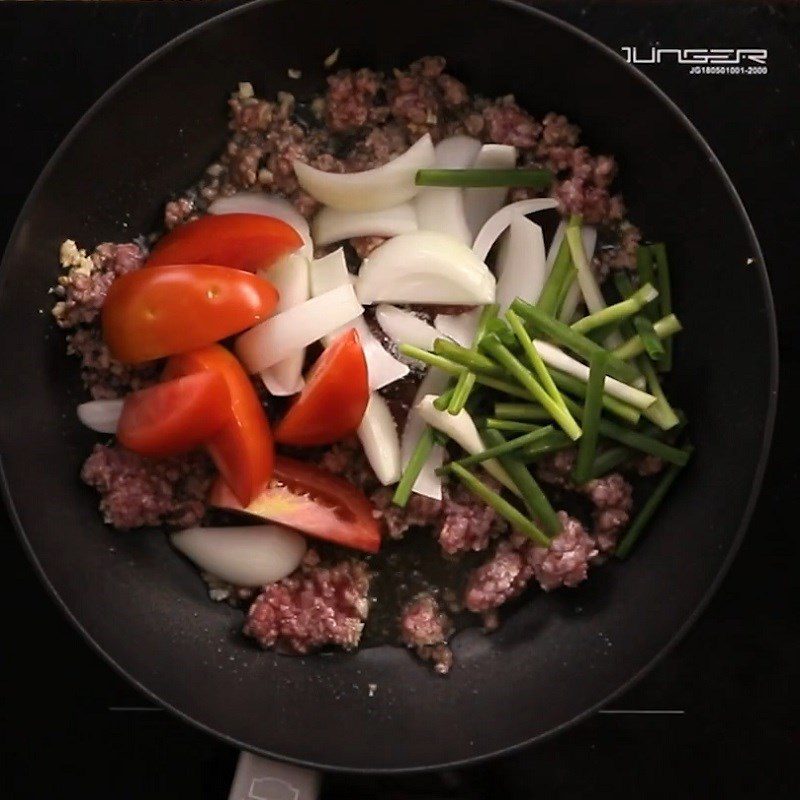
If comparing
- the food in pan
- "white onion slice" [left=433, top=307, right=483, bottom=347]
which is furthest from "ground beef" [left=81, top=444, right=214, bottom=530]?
"white onion slice" [left=433, top=307, right=483, bottom=347]

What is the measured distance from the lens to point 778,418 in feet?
4.72

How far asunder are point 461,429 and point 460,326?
0.14 meters

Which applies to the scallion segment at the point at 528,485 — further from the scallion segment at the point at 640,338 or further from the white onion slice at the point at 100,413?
the white onion slice at the point at 100,413

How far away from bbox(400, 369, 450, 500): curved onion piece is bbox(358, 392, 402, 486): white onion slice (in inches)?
0.5

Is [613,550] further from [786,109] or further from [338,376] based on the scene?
[786,109]

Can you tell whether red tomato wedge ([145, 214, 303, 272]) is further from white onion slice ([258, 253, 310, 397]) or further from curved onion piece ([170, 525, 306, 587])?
curved onion piece ([170, 525, 306, 587])

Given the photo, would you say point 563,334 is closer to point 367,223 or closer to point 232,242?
point 367,223

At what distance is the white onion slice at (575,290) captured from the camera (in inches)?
54.4

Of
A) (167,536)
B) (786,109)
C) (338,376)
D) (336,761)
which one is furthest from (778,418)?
(167,536)

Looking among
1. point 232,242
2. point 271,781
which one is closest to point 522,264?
point 232,242

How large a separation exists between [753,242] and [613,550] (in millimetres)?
427

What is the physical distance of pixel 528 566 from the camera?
4.56ft

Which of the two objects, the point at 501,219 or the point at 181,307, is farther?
the point at 501,219

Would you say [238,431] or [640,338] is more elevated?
[640,338]
